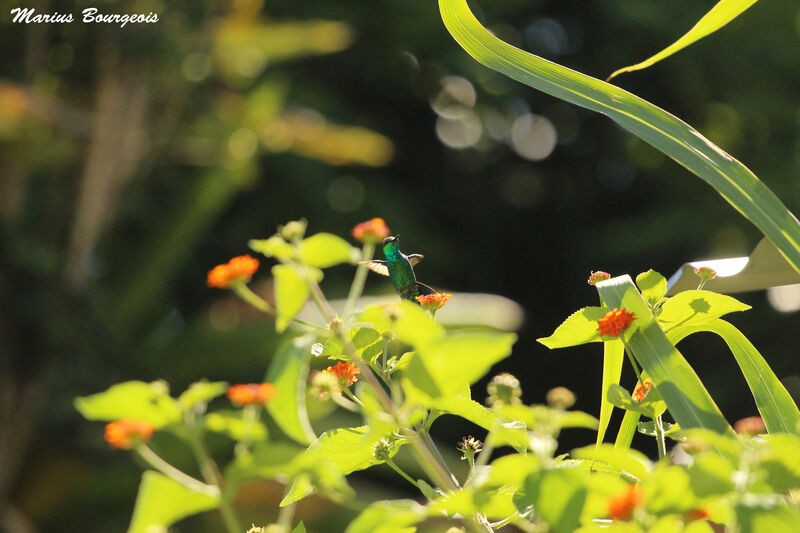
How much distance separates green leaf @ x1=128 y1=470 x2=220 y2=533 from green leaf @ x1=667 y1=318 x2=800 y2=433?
6.9 inches

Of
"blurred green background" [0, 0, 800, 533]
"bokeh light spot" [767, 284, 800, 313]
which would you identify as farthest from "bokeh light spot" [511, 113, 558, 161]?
"bokeh light spot" [767, 284, 800, 313]

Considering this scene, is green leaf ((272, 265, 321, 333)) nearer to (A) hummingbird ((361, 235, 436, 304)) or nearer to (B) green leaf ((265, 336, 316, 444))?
(B) green leaf ((265, 336, 316, 444))

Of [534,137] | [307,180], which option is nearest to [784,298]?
[534,137]

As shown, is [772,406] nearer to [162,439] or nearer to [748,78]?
[162,439]

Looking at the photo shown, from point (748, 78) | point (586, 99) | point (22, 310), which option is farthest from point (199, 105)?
point (586, 99)

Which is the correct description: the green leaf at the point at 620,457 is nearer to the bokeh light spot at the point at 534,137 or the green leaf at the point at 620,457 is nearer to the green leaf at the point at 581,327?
the green leaf at the point at 581,327

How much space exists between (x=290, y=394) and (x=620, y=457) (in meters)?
0.07

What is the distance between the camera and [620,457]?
163 mm

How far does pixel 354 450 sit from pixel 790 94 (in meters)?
3.50

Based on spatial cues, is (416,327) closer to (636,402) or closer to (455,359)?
(455,359)

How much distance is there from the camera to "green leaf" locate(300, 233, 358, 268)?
6.4 inches

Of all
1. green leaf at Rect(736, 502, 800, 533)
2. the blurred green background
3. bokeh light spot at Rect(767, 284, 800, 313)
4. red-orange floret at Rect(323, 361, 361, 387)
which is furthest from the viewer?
bokeh light spot at Rect(767, 284, 800, 313)

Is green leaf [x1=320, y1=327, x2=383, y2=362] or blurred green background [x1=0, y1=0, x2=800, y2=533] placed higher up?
blurred green background [x1=0, y1=0, x2=800, y2=533]

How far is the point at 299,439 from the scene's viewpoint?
0.15 meters
